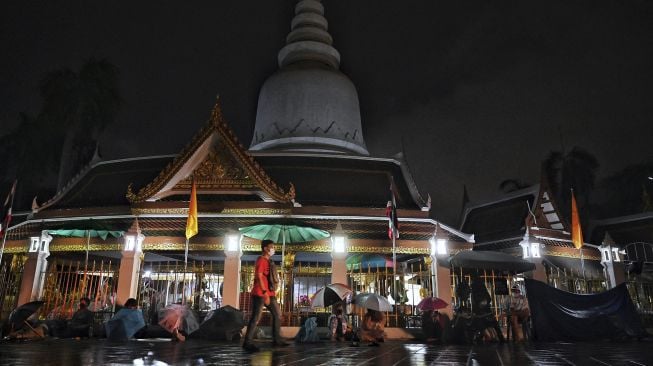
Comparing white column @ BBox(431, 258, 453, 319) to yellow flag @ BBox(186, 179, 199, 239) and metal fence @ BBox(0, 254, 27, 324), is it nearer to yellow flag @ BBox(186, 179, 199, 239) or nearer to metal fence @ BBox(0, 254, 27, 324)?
yellow flag @ BBox(186, 179, 199, 239)

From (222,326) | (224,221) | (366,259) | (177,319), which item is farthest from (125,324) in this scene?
(366,259)

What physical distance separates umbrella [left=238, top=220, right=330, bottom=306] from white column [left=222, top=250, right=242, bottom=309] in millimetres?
1002

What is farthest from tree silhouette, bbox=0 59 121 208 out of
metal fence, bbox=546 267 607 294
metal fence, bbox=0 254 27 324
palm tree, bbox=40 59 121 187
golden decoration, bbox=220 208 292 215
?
metal fence, bbox=546 267 607 294

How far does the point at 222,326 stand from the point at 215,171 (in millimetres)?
5905

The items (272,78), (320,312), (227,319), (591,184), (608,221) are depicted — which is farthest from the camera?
(591,184)

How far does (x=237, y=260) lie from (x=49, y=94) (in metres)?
19.5

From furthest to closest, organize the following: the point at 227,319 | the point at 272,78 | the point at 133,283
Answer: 1. the point at 272,78
2. the point at 133,283
3. the point at 227,319

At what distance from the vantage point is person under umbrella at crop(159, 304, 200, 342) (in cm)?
1028

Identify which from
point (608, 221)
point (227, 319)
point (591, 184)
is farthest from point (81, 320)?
point (591, 184)

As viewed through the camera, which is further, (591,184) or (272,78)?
(591,184)

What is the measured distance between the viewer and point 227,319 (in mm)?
10766

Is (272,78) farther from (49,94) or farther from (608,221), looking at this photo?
(608,221)

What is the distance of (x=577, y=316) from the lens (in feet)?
36.7

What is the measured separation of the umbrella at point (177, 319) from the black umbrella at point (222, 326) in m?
0.23
